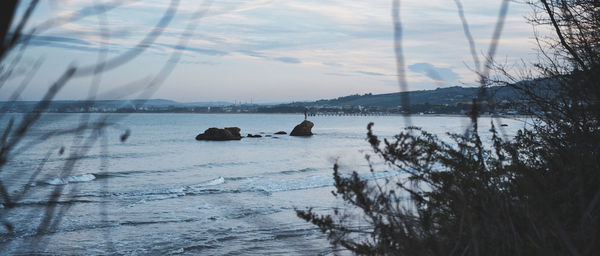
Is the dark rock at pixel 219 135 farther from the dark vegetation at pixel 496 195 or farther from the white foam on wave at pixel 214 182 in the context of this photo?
the dark vegetation at pixel 496 195

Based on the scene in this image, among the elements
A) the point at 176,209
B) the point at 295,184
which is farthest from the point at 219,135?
the point at 176,209

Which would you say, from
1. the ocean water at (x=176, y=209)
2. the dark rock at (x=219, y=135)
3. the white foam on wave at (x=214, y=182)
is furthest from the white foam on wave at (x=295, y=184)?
the dark rock at (x=219, y=135)

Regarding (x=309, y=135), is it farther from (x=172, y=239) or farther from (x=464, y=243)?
(x=464, y=243)

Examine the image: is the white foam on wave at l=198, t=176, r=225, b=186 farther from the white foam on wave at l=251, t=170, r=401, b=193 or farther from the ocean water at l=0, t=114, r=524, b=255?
the white foam on wave at l=251, t=170, r=401, b=193

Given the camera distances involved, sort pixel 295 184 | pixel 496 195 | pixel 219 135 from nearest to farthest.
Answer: pixel 496 195 < pixel 295 184 < pixel 219 135

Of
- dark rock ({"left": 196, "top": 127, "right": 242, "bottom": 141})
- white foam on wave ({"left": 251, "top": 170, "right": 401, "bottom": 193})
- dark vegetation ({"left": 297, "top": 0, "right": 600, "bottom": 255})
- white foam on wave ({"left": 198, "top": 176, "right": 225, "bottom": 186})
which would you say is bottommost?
white foam on wave ({"left": 198, "top": 176, "right": 225, "bottom": 186})

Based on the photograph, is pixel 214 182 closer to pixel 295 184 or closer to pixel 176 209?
pixel 295 184

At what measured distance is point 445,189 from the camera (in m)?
4.16

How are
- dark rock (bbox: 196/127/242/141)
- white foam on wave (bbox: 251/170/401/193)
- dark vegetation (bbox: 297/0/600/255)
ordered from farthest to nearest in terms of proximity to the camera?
1. dark rock (bbox: 196/127/242/141)
2. white foam on wave (bbox: 251/170/401/193)
3. dark vegetation (bbox: 297/0/600/255)

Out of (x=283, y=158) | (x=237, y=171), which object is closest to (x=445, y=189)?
(x=237, y=171)

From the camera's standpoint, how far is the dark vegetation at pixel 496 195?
101 inches

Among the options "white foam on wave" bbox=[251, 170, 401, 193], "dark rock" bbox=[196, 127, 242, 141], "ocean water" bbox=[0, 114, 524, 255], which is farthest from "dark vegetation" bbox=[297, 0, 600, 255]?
"dark rock" bbox=[196, 127, 242, 141]

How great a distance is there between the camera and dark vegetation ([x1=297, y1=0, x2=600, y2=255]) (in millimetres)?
2572

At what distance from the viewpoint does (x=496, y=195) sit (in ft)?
9.96
